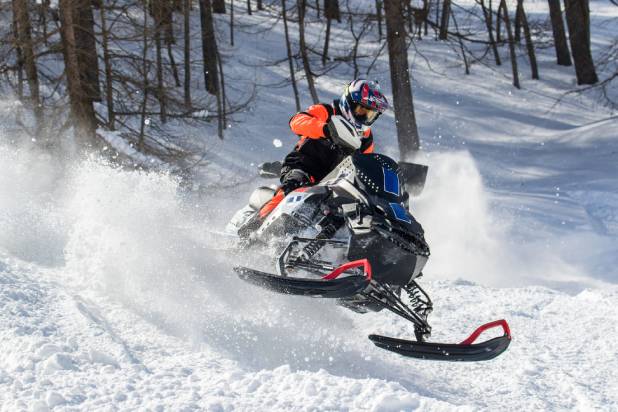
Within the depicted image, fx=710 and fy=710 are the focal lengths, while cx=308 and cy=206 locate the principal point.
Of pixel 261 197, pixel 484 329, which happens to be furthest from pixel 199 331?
pixel 484 329

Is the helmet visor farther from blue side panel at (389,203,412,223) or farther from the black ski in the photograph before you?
the black ski

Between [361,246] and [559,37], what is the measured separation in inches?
867

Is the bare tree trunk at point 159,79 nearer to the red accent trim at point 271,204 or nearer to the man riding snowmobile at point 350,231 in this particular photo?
the red accent trim at point 271,204

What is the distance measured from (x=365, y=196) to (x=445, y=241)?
5358mm

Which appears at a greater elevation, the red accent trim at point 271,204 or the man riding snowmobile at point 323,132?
the man riding snowmobile at point 323,132

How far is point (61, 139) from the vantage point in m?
12.5

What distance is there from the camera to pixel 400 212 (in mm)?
5027

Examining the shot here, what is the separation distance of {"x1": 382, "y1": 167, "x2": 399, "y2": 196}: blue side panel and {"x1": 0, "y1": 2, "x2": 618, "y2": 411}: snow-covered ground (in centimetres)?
129

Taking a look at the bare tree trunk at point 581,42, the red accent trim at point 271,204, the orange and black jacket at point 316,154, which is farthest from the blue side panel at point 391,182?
the bare tree trunk at point 581,42

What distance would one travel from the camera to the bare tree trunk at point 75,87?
11844 mm

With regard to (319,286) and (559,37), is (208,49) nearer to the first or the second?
(559,37)

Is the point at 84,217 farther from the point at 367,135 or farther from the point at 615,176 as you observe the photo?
the point at 615,176

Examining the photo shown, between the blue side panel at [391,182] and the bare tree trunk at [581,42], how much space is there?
53.4 feet

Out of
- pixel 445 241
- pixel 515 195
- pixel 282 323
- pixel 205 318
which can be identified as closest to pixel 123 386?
pixel 205 318
